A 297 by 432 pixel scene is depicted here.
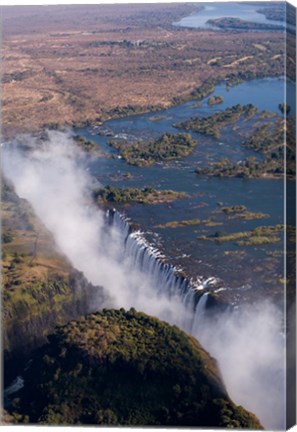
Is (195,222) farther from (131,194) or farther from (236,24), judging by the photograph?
(236,24)

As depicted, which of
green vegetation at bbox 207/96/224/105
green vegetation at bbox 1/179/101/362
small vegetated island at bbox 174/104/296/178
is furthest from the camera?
green vegetation at bbox 207/96/224/105

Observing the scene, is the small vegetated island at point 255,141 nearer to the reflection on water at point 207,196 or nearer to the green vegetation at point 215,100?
the reflection on water at point 207,196

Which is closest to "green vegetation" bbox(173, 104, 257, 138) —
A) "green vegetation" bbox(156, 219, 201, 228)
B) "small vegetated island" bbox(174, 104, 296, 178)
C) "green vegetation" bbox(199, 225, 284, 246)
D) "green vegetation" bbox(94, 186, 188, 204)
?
"small vegetated island" bbox(174, 104, 296, 178)

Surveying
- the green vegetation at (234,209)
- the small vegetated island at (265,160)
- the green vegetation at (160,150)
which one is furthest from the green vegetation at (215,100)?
the green vegetation at (234,209)

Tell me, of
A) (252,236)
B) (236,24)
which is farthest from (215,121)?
(252,236)

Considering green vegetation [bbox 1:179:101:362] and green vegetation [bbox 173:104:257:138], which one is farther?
green vegetation [bbox 173:104:257:138]

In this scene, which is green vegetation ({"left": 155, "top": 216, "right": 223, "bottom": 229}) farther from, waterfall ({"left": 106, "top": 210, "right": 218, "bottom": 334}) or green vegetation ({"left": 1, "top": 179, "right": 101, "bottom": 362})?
green vegetation ({"left": 1, "top": 179, "right": 101, "bottom": 362})
